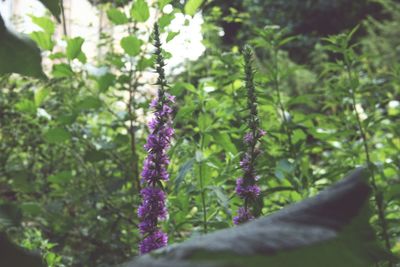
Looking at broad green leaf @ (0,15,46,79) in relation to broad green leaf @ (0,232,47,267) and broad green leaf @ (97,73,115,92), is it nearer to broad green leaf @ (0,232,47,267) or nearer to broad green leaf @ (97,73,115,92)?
broad green leaf @ (0,232,47,267)

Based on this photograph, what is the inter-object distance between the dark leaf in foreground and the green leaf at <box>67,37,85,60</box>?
1804mm

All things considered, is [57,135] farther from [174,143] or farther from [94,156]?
[174,143]

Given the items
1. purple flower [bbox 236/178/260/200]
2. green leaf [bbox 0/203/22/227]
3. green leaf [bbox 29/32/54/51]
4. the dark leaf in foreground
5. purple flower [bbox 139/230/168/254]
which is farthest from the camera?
green leaf [bbox 29/32/54/51]

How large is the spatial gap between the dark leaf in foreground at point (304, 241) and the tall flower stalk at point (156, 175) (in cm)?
82

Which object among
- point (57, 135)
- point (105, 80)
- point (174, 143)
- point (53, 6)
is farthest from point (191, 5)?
point (53, 6)

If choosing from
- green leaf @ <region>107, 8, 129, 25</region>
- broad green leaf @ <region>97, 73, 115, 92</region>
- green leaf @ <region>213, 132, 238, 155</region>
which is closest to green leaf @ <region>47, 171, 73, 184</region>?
broad green leaf @ <region>97, 73, 115, 92</region>

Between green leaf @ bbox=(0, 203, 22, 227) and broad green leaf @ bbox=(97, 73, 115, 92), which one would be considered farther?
broad green leaf @ bbox=(97, 73, 115, 92)

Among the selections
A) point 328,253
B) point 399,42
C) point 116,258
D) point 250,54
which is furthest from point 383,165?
point 399,42

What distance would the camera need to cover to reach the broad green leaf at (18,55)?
0.53m

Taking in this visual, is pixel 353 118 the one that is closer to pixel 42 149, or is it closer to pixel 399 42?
pixel 42 149

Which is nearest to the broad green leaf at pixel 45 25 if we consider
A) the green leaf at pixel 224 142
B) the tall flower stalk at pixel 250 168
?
the green leaf at pixel 224 142

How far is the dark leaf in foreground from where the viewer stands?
0.28 m

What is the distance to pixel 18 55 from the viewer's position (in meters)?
0.55

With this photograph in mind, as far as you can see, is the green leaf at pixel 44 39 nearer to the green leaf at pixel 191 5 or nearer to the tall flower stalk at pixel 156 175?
the green leaf at pixel 191 5
